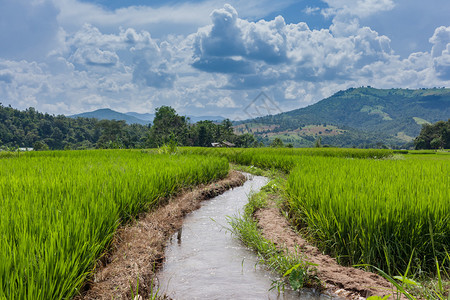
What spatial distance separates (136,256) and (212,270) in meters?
0.91

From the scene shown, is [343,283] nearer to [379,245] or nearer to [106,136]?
[379,245]

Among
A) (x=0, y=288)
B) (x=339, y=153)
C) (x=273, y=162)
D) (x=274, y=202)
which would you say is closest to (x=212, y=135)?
(x=339, y=153)

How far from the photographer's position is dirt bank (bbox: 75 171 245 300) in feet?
8.22

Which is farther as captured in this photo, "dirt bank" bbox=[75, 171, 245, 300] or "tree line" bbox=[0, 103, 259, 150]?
"tree line" bbox=[0, 103, 259, 150]

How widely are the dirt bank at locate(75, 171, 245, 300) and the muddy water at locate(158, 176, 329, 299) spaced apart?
0.16 m

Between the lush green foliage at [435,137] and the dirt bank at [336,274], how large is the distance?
6512 centimetres

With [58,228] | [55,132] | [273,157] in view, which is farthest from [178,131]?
[58,228]

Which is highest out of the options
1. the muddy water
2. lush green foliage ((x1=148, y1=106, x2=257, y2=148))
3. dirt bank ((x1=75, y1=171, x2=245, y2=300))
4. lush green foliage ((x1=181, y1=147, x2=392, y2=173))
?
lush green foliage ((x1=148, y1=106, x2=257, y2=148))

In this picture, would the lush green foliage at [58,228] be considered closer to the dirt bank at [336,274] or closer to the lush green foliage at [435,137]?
the dirt bank at [336,274]

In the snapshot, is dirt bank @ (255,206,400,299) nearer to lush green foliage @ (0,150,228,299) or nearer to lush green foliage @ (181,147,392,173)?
lush green foliage @ (0,150,228,299)

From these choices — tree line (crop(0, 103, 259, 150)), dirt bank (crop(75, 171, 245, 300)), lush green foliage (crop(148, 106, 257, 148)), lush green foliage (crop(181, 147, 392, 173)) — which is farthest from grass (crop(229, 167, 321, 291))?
lush green foliage (crop(148, 106, 257, 148))

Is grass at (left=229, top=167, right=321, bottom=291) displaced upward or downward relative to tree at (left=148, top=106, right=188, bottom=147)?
downward

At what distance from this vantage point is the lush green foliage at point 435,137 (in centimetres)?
5334

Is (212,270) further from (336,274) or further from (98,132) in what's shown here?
(98,132)
